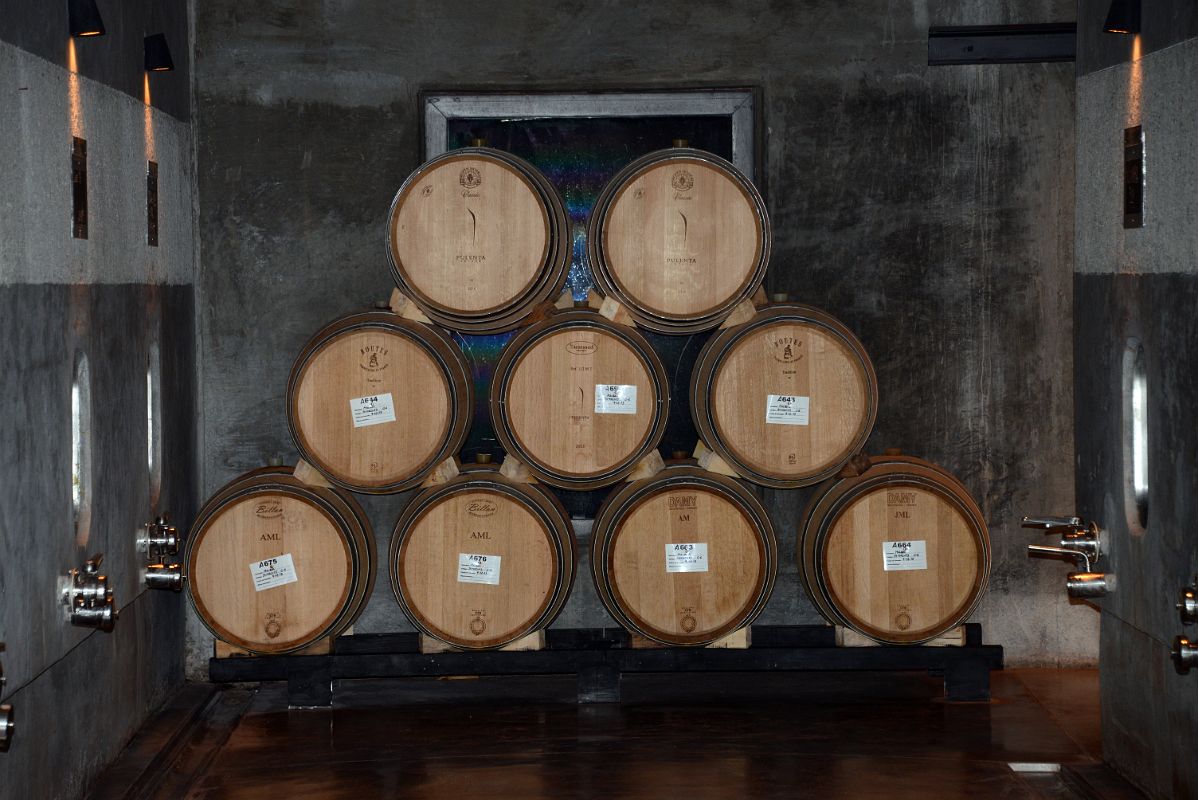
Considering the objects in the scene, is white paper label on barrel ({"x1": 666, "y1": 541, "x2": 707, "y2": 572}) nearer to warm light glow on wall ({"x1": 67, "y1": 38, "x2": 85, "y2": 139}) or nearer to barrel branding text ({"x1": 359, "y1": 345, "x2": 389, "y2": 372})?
barrel branding text ({"x1": 359, "y1": 345, "x2": 389, "y2": 372})

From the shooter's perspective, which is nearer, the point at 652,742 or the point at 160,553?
the point at 652,742

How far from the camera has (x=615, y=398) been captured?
4.64 m

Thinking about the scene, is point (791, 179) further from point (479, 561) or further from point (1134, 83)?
point (479, 561)

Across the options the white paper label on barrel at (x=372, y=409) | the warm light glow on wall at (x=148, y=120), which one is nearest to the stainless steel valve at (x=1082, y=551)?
the white paper label on barrel at (x=372, y=409)

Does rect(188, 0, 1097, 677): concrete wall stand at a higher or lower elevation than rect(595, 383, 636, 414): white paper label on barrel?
higher

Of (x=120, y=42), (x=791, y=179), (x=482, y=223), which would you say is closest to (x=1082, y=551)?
(x=791, y=179)

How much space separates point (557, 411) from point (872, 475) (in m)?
1.11

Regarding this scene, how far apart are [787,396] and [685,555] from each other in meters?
0.64

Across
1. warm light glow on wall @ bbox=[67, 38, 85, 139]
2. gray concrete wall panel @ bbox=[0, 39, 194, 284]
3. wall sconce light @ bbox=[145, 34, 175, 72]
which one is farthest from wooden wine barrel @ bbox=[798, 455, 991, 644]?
wall sconce light @ bbox=[145, 34, 175, 72]

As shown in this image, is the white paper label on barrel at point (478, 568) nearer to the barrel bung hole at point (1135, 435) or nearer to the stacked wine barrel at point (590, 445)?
the stacked wine barrel at point (590, 445)

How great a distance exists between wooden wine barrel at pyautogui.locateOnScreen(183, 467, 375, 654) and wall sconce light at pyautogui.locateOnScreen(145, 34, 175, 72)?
1.51m

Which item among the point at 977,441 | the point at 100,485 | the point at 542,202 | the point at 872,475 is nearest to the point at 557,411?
the point at 542,202

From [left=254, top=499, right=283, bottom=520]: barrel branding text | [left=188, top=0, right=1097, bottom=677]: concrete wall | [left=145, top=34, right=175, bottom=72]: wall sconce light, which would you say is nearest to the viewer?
[left=254, top=499, right=283, bottom=520]: barrel branding text

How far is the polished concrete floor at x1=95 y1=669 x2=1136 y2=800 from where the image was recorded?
4188 millimetres
